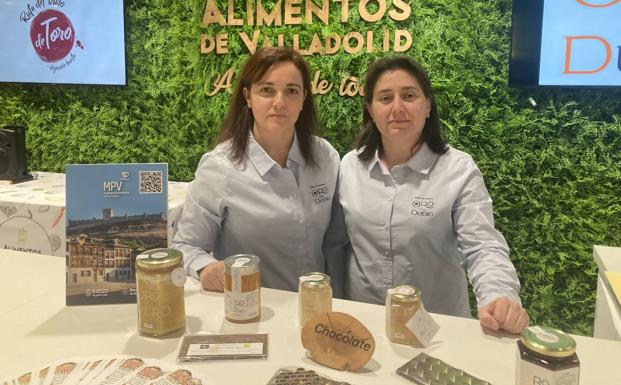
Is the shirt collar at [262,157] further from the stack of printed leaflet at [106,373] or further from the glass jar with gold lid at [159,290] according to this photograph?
the stack of printed leaflet at [106,373]

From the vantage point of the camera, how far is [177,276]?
1099 millimetres

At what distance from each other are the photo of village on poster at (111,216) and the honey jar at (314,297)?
372 millimetres

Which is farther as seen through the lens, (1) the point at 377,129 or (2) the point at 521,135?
(2) the point at 521,135

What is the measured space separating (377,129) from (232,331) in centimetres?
101

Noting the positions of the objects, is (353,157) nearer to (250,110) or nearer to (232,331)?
(250,110)

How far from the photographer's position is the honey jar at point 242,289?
1.14m

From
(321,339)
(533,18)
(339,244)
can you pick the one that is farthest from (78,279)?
(533,18)

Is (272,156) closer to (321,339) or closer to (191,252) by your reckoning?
(191,252)

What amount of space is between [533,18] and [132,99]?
2.25 m

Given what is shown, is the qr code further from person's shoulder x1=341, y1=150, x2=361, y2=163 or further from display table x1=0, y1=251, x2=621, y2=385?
person's shoulder x1=341, y1=150, x2=361, y2=163

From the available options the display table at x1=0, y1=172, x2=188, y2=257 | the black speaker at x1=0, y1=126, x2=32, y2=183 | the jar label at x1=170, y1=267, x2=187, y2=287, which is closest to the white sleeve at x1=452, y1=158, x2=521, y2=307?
the jar label at x1=170, y1=267, x2=187, y2=287

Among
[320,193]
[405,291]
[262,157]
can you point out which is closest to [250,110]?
[262,157]

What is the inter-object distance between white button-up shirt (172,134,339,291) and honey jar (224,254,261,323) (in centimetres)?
51

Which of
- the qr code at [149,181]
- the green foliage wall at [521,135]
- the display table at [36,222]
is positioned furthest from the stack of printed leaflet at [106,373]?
the green foliage wall at [521,135]
